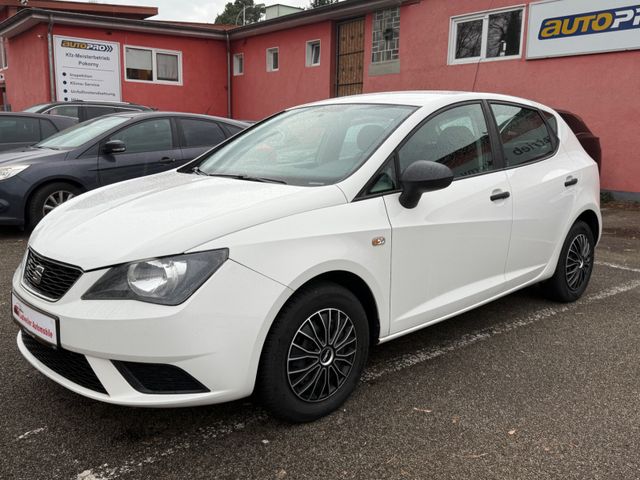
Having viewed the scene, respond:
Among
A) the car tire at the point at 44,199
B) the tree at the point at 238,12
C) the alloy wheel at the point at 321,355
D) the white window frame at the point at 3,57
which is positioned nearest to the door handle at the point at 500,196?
the alloy wheel at the point at 321,355

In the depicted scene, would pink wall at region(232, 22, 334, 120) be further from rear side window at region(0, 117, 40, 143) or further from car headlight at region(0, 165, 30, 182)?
car headlight at region(0, 165, 30, 182)

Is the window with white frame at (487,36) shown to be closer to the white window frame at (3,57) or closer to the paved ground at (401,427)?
the paved ground at (401,427)

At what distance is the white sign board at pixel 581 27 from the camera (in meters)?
9.50

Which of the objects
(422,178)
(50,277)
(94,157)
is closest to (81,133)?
(94,157)

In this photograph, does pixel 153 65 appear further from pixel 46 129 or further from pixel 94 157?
pixel 94 157

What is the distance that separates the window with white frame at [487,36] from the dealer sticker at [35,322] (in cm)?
1067

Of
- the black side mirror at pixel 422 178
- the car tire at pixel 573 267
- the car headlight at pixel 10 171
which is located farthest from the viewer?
the car headlight at pixel 10 171

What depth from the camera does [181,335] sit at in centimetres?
229

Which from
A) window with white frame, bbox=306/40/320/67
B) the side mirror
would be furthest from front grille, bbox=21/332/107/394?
window with white frame, bbox=306/40/320/67

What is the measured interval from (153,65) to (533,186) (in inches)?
658

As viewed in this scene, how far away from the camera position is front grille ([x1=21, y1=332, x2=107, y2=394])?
243 centimetres

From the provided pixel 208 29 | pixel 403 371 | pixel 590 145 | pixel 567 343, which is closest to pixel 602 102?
pixel 590 145

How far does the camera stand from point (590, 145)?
9016 mm

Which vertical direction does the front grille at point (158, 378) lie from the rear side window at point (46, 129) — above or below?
below
